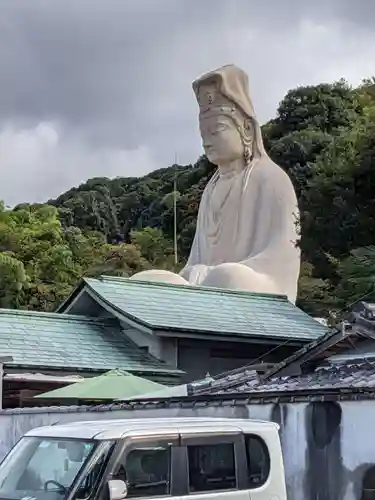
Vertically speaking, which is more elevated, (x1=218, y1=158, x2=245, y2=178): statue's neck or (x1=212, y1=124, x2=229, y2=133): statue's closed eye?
(x1=212, y1=124, x2=229, y2=133): statue's closed eye

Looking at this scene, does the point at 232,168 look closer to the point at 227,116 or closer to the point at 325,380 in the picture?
the point at 227,116

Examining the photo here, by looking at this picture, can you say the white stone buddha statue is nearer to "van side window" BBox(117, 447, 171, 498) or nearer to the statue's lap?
the statue's lap

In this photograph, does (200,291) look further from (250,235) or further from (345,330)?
(345,330)

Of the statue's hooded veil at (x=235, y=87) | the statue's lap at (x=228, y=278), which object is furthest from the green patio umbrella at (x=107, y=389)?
the statue's hooded veil at (x=235, y=87)

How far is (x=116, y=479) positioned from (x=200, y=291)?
41.1ft

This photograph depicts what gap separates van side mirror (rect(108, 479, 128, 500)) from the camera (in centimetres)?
658

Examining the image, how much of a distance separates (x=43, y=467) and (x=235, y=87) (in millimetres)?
18803

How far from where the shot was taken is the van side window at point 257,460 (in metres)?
7.48

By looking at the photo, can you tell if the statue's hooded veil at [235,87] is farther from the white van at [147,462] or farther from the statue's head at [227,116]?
the white van at [147,462]

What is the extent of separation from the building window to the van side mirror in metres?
3.31

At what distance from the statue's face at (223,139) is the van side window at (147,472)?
18.1m

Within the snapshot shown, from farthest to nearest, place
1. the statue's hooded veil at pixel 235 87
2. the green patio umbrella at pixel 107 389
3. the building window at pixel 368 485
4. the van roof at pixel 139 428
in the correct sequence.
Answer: the statue's hooded veil at pixel 235 87
the green patio umbrella at pixel 107 389
the building window at pixel 368 485
the van roof at pixel 139 428

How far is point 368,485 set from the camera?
916cm

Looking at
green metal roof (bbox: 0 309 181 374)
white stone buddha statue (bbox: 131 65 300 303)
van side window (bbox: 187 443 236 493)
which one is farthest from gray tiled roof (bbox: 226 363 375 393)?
white stone buddha statue (bbox: 131 65 300 303)
